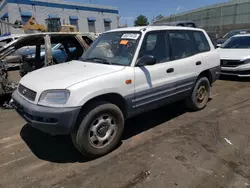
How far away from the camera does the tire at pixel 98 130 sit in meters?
3.12

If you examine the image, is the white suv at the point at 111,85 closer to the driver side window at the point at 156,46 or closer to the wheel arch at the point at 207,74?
the driver side window at the point at 156,46

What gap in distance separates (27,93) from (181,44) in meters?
3.02

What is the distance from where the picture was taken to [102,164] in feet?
10.6

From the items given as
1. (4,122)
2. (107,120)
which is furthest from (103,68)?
(4,122)

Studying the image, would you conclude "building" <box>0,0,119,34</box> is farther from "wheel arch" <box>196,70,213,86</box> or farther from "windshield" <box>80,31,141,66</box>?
"wheel arch" <box>196,70,213,86</box>

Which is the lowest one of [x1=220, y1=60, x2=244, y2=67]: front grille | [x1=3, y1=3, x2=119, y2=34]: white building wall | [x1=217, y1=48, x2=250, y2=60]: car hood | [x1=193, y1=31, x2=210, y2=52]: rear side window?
[x1=220, y1=60, x2=244, y2=67]: front grille

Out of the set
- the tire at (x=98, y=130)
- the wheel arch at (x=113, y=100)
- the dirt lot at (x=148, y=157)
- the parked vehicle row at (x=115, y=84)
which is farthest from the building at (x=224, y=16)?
the tire at (x=98, y=130)

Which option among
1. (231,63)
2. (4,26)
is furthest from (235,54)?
(4,26)

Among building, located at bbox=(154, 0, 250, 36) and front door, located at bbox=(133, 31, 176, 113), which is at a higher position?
building, located at bbox=(154, 0, 250, 36)

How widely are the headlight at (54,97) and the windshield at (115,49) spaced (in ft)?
3.60

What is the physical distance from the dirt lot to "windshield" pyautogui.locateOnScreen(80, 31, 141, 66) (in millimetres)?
1366

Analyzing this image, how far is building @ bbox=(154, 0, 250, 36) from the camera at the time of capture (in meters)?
32.5

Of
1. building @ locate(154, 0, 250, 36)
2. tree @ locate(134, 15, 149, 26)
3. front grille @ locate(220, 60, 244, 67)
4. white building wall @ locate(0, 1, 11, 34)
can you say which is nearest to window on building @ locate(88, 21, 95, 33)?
white building wall @ locate(0, 1, 11, 34)

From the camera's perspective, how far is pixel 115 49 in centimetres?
395
